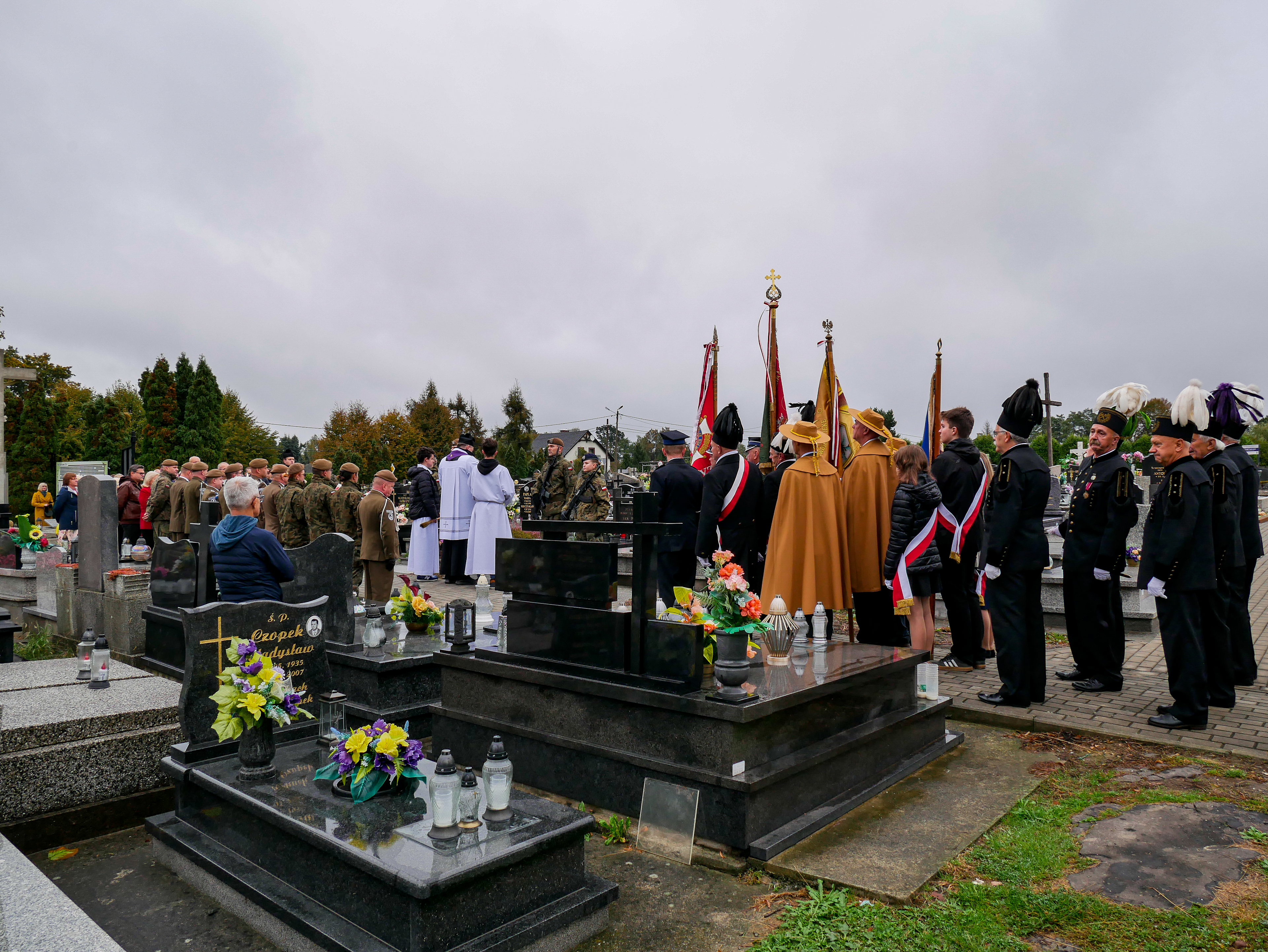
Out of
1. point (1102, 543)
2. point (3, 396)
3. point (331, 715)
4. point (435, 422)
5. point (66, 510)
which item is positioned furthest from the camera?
point (435, 422)

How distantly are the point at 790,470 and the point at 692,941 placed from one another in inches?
181

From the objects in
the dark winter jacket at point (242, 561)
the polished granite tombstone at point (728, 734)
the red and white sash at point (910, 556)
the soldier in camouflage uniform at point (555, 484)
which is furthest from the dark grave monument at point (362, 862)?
the soldier in camouflage uniform at point (555, 484)

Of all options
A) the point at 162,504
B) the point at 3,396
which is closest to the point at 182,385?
the point at 3,396

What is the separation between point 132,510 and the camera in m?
15.0

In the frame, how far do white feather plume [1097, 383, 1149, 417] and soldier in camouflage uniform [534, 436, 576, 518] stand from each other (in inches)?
Answer: 304

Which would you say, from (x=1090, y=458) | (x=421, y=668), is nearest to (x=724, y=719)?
(x=421, y=668)

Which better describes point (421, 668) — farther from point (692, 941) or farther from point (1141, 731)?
point (1141, 731)

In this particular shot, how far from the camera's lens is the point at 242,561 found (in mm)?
5656

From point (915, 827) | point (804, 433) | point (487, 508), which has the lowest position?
point (915, 827)

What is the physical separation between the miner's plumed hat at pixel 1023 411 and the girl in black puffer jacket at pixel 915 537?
0.80m

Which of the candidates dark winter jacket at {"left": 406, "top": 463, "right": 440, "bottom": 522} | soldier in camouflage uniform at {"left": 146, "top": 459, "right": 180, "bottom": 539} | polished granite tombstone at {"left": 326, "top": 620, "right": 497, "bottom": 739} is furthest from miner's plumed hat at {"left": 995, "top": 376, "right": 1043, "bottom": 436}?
soldier in camouflage uniform at {"left": 146, "top": 459, "right": 180, "bottom": 539}

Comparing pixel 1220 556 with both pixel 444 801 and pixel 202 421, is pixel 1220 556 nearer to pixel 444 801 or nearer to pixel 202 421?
pixel 444 801

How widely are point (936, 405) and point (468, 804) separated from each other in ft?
29.6

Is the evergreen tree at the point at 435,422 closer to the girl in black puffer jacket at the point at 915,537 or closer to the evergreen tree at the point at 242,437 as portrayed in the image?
the evergreen tree at the point at 242,437
